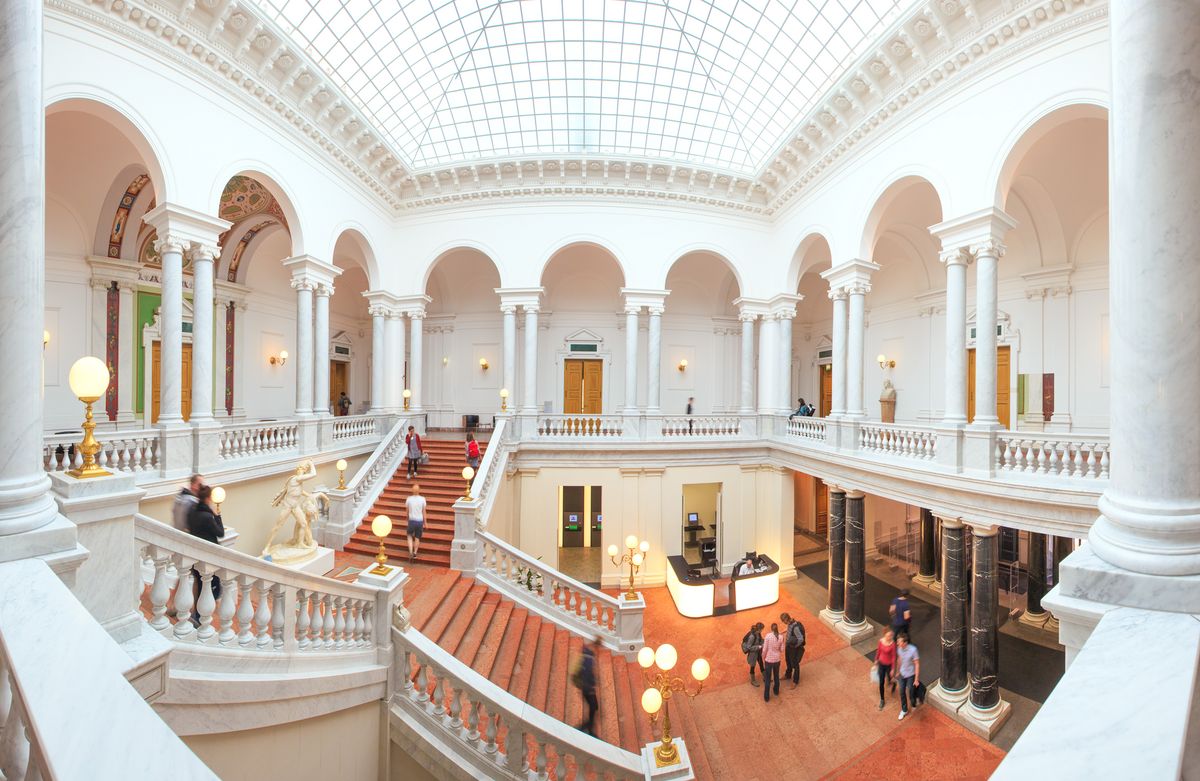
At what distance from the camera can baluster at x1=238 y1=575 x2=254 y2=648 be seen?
4430 millimetres

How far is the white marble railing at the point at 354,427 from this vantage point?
13.2 m

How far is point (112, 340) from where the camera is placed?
A: 12234mm

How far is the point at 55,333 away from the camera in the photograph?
442 inches

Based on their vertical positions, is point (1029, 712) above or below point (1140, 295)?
below

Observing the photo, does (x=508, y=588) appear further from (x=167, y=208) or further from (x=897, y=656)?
(x=167, y=208)

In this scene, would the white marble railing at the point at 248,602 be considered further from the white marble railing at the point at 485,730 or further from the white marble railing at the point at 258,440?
the white marble railing at the point at 258,440

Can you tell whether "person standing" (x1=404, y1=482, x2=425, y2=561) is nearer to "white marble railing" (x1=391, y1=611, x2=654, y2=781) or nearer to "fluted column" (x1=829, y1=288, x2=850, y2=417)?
"white marble railing" (x1=391, y1=611, x2=654, y2=781)

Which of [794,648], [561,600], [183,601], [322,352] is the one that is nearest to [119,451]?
[322,352]

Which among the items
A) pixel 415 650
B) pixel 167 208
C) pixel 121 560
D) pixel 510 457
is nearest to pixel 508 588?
pixel 415 650

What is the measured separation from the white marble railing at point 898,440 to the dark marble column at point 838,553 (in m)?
1.69

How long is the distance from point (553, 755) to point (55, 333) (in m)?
14.0

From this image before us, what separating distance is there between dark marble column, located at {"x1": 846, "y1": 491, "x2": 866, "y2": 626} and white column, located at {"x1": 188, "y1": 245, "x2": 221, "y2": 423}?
13.5 metres

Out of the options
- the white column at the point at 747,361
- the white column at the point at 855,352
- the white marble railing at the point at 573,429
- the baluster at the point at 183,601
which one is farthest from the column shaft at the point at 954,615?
the baluster at the point at 183,601

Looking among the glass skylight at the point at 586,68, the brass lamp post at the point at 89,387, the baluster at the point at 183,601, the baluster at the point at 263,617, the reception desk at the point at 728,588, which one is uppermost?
the glass skylight at the point at 586,68
